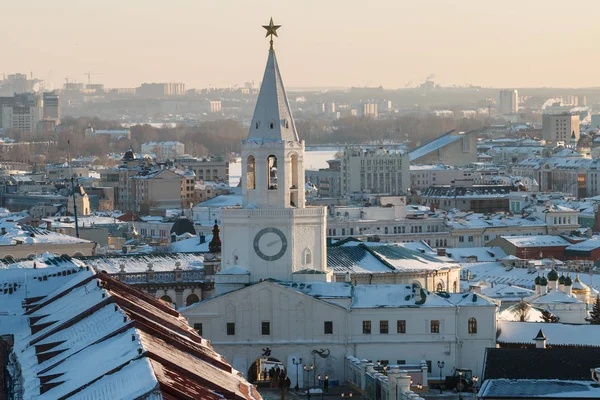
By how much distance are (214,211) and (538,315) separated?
53.7 meters

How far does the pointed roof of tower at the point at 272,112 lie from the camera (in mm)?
60656

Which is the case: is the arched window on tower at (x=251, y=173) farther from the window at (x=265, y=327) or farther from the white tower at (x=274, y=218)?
the window at (x=265, y=327)

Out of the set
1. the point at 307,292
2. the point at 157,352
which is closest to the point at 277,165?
the point at 307,292

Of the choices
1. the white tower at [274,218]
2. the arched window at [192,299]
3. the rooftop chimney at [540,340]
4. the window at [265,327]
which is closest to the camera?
the rooftop chimney at [540,340]

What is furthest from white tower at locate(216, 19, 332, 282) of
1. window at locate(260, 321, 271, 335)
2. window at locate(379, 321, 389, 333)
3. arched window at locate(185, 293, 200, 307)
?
arched window at locate(185, 293, 200, 307)

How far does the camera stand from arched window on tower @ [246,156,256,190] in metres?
60.4

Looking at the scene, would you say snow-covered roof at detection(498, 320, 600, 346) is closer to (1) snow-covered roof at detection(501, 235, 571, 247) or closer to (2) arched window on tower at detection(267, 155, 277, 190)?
(2) arched window on tower at detection(267, 155, 277, 190)

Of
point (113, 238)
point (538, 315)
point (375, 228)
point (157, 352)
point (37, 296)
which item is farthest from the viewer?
point (375, 228)

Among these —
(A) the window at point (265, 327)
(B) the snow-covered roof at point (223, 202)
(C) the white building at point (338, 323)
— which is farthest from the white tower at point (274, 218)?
(B) the snow-covered roof at point (223, 202)

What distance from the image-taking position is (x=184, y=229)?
351 ft

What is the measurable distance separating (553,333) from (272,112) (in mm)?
9682

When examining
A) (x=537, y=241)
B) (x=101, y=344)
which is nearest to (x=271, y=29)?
(x=101, y=344)

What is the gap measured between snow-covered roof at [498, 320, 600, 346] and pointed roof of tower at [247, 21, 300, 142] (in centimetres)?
774

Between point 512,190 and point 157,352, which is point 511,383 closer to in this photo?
point 157,352
